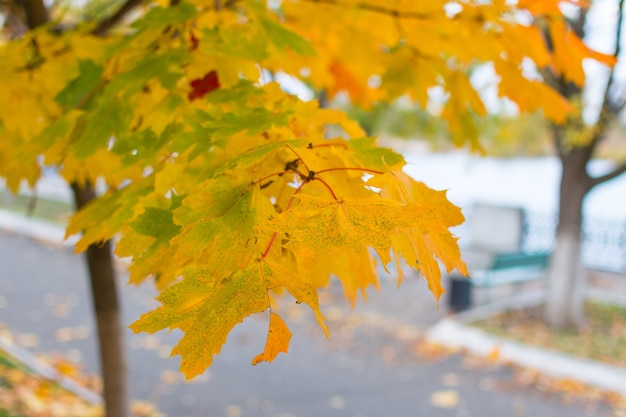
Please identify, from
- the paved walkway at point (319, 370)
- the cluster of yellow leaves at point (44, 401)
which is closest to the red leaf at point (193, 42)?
the cluster of yellow leaves at point (44, 401)

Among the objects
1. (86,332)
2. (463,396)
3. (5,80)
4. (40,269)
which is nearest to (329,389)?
(463,396)

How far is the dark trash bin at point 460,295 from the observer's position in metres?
6.75

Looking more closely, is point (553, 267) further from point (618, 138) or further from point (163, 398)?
point (618, 138)

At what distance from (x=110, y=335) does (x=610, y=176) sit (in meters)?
5.06

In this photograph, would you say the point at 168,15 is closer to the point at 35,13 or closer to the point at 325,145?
the point at 325,145

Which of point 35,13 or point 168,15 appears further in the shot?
point 35,13

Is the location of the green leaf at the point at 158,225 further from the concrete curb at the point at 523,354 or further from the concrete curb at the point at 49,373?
the concrete curb at the point at 523,354

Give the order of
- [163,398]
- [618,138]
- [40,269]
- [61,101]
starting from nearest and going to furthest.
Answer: [61,101], [163,398], [40,269], [618,138]

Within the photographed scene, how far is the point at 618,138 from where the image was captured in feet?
42.7

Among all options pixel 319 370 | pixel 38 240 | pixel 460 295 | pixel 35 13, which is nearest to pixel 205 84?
pixel 35 13

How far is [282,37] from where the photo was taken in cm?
138

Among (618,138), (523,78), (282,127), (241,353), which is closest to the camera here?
(282,127)

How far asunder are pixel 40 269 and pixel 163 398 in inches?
220

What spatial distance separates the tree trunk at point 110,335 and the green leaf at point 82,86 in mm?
1415
